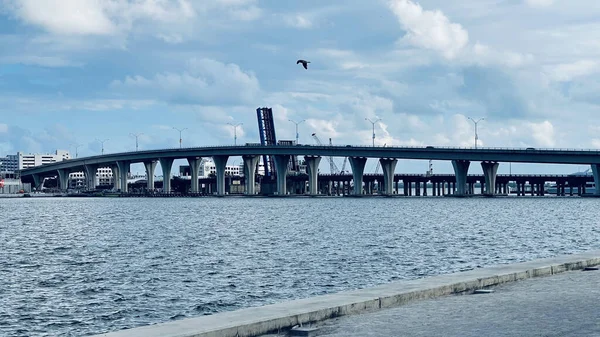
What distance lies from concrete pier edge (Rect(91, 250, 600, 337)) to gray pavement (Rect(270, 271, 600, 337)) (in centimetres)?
31

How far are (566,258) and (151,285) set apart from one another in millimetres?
16119

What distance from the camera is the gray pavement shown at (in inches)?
586

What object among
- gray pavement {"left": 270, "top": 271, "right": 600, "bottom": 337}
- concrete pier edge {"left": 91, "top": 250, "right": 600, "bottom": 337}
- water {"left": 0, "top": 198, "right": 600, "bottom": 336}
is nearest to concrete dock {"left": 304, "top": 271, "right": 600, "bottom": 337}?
gray pavement {"left": 270, "top": 271, "right": 600, "bottom": 337}

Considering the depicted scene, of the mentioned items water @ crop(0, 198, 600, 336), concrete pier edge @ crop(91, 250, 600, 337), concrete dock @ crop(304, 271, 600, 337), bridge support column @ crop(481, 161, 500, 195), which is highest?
bridge support column @ crop(481, 161, 500, 195)

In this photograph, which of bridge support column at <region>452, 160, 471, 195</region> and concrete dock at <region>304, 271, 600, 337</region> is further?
bridge support column at <region>452, 160, 471, 195</region>

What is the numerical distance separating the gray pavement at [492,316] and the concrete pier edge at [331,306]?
31 centimetres

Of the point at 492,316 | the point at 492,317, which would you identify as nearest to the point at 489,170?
the point at 492,316

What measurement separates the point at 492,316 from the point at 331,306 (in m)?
3.10

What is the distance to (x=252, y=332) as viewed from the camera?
1486 centimetres

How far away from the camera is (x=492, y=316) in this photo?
1650 centimetres

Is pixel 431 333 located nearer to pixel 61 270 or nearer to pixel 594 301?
pixel 594 301

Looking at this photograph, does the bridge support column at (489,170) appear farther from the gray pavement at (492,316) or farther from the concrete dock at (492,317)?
the concrete dock at (492,317)

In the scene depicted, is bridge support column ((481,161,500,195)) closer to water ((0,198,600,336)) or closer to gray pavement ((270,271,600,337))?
water ((0,198,600,336))

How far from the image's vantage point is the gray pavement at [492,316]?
1488 centimetres
